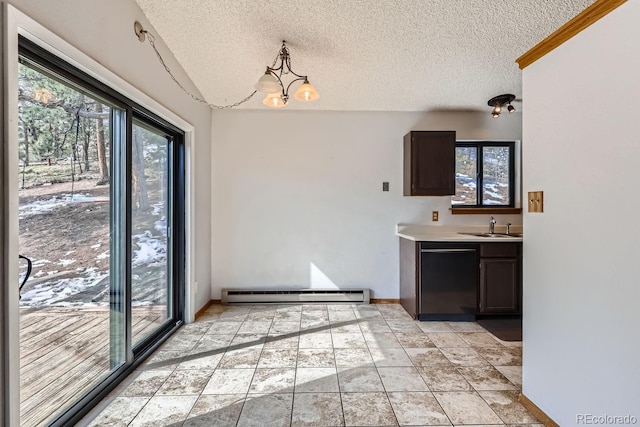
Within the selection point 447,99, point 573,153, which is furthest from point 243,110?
point 573,153

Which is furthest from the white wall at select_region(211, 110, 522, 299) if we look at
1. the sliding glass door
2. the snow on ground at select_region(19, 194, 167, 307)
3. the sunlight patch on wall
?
the snow on ground at select_region(19, 194, 167, 307)

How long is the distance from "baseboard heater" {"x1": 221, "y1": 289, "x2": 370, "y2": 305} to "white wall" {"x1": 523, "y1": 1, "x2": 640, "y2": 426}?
2.07 metres

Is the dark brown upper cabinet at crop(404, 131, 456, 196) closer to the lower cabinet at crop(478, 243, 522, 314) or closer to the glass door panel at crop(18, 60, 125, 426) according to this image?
the lower cabinet at crop(478, 243, 522, 314)

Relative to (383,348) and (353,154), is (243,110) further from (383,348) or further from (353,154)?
(383,348)

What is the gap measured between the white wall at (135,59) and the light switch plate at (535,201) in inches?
99.7

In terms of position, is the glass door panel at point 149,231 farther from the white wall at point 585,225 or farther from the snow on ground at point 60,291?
the white wall at point 585,225

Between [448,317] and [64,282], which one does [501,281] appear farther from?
[64,282]

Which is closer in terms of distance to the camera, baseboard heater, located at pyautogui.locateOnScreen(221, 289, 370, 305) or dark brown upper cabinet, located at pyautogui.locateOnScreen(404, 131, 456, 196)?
dark brown upper cabinet, located at pyautogui.locateOnScreen(404, 131, 456, 196)

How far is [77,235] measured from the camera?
172 cm

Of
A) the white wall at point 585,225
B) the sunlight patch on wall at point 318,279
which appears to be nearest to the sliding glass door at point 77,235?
the sunlight patch on wall at point 318,279

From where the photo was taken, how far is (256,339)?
2705mm

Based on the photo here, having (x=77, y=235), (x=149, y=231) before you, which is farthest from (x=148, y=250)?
(x=77, y=235)

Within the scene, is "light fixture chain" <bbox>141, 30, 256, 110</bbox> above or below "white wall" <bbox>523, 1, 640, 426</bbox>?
above

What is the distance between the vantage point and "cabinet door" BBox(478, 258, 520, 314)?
124 inches
